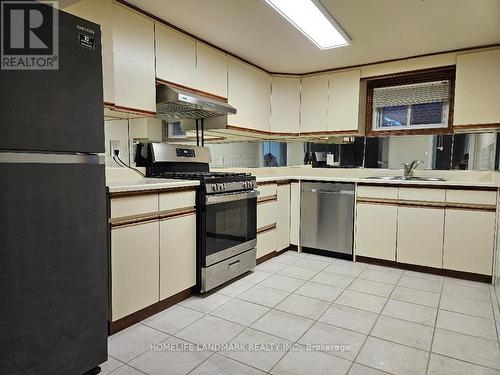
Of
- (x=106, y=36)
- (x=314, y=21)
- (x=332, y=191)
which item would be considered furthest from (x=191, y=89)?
(x=332, y=191)

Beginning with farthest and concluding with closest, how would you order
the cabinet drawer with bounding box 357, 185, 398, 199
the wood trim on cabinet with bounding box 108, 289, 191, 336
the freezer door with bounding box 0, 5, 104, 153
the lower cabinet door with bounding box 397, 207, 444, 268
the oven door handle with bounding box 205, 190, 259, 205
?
the cabinet drawer with bounding box 357, 185, 398, 199 < the lower cabinet door with bounding box 397, 207, 444, 268 < the oven door handle with bounding box 205, 190, 259, 205 < the wood trim on cabinet with bounding box 108, 289, 191, 336 < the freezer door with bounding box 0, 5, 104, 153

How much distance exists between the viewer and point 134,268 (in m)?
1.96

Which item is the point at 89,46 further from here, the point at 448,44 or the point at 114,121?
the point at 448,44

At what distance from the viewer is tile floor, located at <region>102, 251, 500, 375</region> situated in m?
1.64

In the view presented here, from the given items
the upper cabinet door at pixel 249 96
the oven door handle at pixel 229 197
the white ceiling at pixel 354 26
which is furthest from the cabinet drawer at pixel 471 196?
the upper cabinet door at pixel 249 96

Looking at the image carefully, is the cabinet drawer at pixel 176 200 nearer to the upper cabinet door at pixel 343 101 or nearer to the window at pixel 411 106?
the upper cabinet door at pixel 343 101

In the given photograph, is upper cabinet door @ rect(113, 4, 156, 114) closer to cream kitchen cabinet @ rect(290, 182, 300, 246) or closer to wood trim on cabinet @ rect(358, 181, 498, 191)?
cream kitchen cabinet @ rect(290, 182, 300, 246)

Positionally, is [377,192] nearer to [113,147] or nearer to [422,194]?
[422,194]

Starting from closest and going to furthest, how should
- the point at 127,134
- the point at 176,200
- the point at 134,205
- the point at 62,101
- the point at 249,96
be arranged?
the point at 62,101, the point at 134,205, the point at 176,200, the point at 127,134, the point at 249,96

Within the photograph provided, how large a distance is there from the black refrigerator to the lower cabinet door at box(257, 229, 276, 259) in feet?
6.01

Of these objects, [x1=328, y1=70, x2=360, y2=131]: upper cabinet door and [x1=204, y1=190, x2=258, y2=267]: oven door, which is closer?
[x1=204, y1=190, x2=258, y2=267]: oven door

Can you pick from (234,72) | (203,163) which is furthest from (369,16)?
(203,163)

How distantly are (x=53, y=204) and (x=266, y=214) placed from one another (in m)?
2.20

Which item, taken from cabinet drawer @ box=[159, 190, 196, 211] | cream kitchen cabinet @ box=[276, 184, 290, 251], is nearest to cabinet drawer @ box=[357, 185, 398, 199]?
cream kitchen cabinet @ box=[276, 184, 290, 251]
